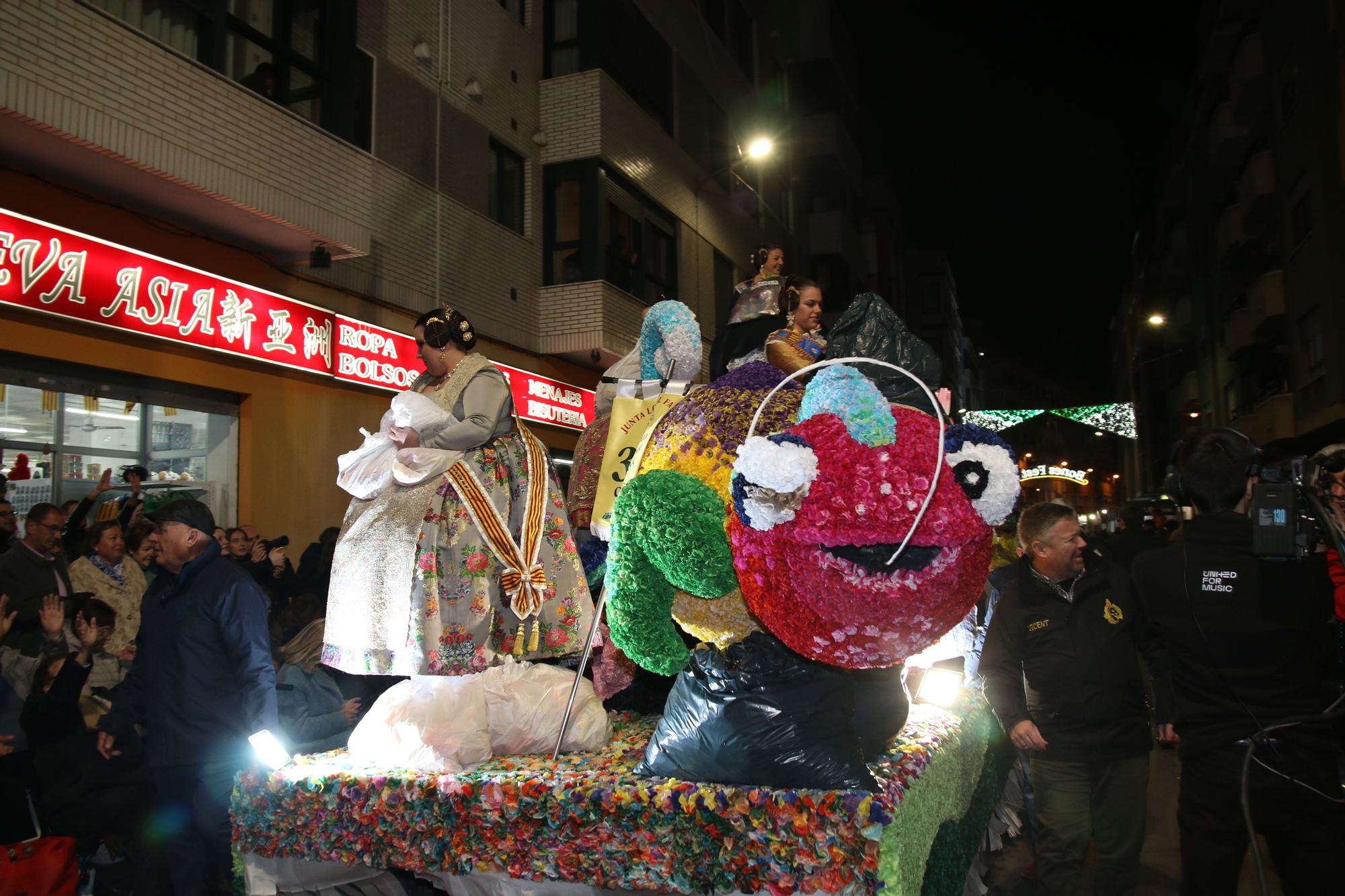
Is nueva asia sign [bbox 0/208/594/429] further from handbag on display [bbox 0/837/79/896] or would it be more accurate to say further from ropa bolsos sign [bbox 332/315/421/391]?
handbag on display [bbox 0/837/79/896]

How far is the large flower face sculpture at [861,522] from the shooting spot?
1896mm

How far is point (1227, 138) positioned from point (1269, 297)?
6306mm

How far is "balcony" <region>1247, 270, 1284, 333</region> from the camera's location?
1880cm

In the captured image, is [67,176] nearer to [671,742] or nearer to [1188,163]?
[671,742]

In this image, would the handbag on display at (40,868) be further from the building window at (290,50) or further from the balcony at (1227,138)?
the balcony at (1227,138)

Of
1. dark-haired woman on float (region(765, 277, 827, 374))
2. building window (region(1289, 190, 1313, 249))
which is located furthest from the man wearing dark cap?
building window (region(1289, 190, 1313, 249))

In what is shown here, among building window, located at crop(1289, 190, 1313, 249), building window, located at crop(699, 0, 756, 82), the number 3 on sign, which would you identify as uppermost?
building window, located at crop(699, 0, 756, 82)

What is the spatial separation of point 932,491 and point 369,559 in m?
2.10

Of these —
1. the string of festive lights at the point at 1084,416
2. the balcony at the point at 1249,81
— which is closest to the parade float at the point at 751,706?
the string of festive lights at the point at 1084,416

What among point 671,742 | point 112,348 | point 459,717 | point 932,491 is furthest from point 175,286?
point 932,491

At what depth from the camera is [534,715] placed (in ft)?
10.5

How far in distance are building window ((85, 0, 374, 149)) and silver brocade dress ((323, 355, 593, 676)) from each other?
6208 millimetres

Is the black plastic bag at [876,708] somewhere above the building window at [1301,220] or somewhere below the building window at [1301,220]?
below

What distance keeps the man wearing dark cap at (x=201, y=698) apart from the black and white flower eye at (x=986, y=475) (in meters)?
2.77
